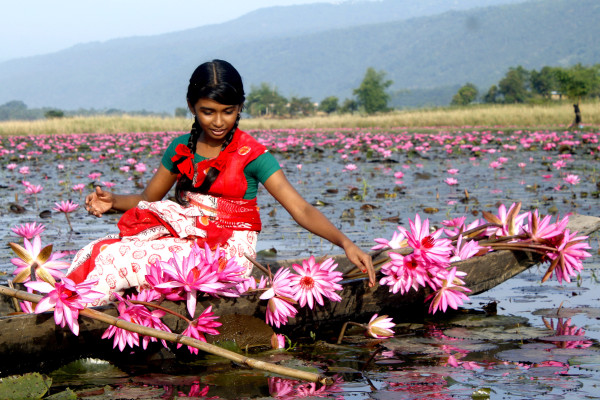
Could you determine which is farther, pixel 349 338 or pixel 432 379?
pixel 349 338

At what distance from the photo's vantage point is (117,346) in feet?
8.64

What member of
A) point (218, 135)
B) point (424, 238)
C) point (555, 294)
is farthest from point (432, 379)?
point (555, 294)

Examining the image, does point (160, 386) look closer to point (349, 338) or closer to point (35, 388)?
point (35, 388)

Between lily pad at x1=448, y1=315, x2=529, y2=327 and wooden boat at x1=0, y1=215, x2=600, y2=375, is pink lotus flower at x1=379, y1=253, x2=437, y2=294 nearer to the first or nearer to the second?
wooden boat at x1=0, y1=215, x2=600, y2=375

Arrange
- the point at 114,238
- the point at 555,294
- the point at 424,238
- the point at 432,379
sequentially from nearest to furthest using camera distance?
the point at 432,379
the point at 424,238
the point at 114,238
the point at 555,294

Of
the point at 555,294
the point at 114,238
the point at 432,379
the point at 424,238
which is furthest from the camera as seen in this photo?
the point at 555,294

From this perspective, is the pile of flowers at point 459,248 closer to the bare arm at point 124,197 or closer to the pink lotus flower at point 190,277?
the pink lotus flower at point 190,277

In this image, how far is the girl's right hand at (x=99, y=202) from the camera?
3.06m

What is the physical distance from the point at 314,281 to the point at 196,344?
79cm

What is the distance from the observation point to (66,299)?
2.26 metres

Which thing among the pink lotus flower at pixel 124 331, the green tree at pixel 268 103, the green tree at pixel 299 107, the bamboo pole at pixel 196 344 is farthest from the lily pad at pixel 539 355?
the green tree at pixel 268 103

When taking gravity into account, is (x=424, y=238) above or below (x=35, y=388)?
above

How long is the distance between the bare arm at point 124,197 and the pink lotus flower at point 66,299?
822 mm

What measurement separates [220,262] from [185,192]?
0.61m
